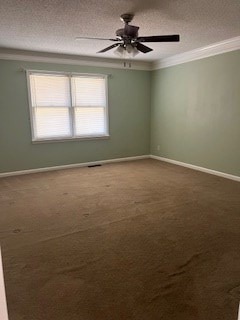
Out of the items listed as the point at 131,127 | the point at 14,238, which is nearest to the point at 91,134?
the point at 131,127

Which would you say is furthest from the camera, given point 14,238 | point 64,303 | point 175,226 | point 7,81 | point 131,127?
point 131,127

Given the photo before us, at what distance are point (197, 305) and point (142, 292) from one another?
0.40 m

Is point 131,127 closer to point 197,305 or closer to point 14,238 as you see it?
point 14,238

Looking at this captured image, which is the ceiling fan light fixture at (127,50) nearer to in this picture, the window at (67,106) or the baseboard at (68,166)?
the window at (67,106)

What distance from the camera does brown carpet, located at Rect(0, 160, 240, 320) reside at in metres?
1.64

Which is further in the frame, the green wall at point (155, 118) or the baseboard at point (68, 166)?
the baseboard at point (68, 166)

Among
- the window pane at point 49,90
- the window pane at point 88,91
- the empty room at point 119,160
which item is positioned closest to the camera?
the empty room at point 119,160

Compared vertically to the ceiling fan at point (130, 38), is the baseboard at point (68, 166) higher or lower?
lower

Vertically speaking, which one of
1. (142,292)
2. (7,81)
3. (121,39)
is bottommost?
(142,292)

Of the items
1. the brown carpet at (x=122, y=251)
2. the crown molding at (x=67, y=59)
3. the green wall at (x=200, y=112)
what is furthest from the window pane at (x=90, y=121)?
the brown carpet at (x=122, y=251)

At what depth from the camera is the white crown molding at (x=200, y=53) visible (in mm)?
4188

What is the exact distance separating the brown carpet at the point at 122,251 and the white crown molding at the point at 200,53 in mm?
2553

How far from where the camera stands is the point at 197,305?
5.35 feet

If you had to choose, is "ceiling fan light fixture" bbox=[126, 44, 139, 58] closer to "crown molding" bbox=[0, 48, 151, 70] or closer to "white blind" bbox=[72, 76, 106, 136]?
"crown molding" bbox=[0, 48, 151, 70]
